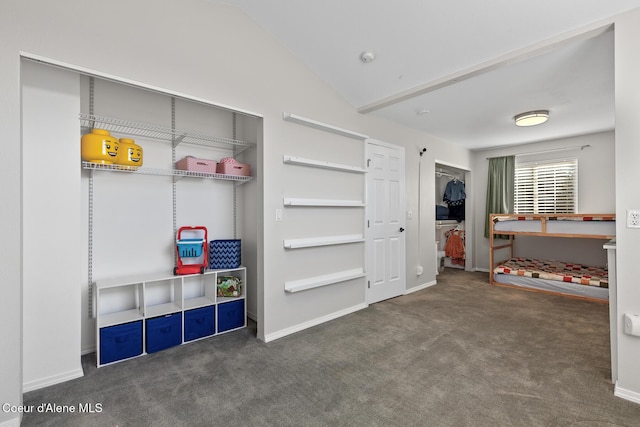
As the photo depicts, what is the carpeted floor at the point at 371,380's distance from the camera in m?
1.77

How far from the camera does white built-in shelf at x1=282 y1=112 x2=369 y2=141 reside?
2.96 meters

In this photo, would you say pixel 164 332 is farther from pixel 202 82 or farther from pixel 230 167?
pixel 202 82

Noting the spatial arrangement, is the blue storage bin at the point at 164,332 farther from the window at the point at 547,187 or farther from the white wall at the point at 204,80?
the window at the point at 547,187

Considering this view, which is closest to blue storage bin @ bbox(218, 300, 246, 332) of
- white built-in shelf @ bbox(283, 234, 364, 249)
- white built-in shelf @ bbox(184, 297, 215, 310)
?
white built-in shelf @ bbox(184, 297, 215, 310)

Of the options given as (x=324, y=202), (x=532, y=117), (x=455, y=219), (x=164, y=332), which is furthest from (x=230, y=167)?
(x=455, y=219)

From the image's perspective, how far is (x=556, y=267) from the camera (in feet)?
15.9

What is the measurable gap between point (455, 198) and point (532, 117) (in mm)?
2322

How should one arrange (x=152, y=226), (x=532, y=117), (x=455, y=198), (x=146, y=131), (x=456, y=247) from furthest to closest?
(x=456, y=247) < (x=455, y=198) < (x=532, y=117) < (x=152, y=226) < (x=146, y=131)

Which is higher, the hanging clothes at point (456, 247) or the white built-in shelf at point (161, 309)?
the hanging clothes at point (456, 247)

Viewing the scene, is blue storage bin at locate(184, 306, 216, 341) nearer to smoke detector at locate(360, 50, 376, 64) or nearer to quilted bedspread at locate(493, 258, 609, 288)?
smoke detector at locate(360, 50, 376, 64)

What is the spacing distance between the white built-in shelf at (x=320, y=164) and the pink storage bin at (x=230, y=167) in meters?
0.49

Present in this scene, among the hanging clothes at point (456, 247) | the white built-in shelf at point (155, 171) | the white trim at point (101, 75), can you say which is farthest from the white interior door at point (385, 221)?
the hanging clothes at point (456, 247)

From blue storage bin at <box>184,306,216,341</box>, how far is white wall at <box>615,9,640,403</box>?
10.4 feet

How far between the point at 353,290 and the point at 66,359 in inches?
106
